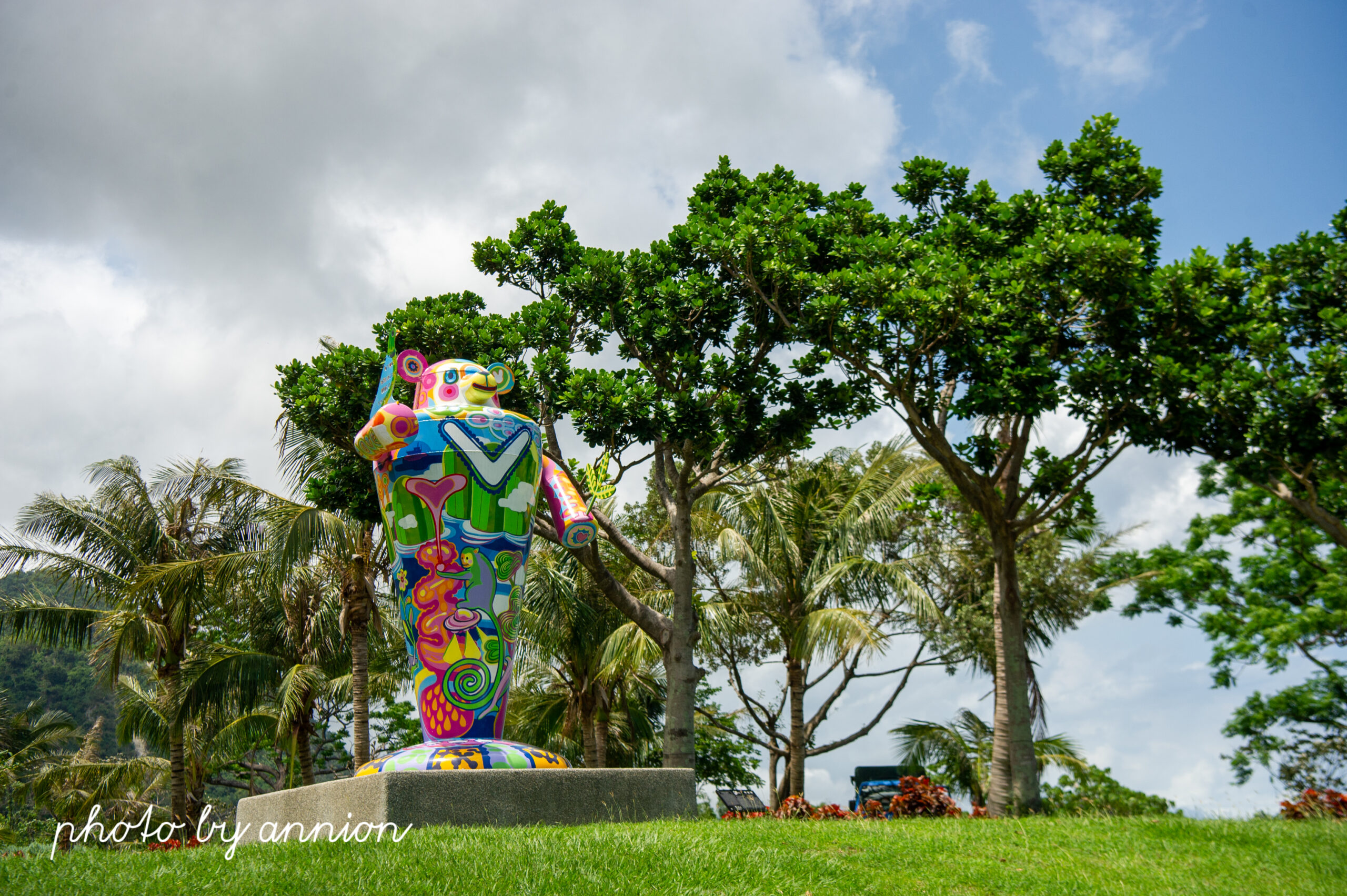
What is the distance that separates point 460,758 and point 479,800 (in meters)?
0.49

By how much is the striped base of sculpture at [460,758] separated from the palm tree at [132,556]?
9286 mm

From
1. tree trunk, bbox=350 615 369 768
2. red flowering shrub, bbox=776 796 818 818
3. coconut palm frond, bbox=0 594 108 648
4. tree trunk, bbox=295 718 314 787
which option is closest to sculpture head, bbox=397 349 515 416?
red flowering shrub, bbox=776 796 818 818

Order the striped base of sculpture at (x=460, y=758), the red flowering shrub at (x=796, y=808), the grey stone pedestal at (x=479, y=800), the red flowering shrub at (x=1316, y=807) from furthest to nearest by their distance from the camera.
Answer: the red flowering shrub at (x=796, y=808), the red flowering shrub at (x=1316, y=807), the striped base of sculpture at (x=460, y=758), the grey stone pedestal at (x=479, y=800)

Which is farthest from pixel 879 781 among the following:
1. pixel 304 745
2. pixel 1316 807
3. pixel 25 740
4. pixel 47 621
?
pixel 25 740

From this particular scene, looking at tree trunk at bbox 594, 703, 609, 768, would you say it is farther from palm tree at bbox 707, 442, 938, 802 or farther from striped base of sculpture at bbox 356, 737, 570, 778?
striped base of sculpture at bbox 356, 737, 570, 778

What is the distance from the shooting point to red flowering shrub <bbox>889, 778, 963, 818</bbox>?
1108 centimetres

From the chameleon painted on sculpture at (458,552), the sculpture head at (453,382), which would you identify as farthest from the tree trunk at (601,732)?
the sculpture head at (453,382)

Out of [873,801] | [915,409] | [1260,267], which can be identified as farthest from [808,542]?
[1260,267]

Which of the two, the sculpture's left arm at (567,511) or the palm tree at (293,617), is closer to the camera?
the sculpture's left arm at (567,511)

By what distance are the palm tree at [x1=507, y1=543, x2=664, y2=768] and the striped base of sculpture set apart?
805 centimetres

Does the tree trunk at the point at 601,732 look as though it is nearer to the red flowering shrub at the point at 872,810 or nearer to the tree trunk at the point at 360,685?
the tree trunk at the point at 360,685

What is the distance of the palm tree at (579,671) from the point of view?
54.5 ft

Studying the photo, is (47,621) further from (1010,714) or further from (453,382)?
(1010,714)

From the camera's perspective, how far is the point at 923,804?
11.1 metres
